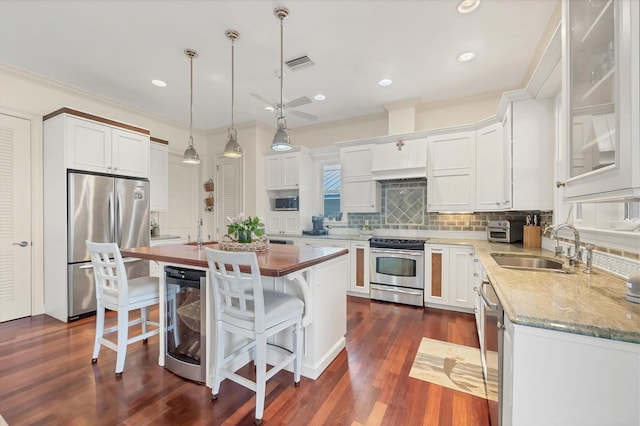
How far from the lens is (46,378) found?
208cm

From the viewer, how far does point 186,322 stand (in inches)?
83.9

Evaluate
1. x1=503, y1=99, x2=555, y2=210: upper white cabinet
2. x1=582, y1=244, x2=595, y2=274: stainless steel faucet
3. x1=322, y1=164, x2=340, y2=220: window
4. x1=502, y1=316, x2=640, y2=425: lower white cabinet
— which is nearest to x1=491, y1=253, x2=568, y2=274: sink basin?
x1=582, y1=244, x2=595, y2=274: stainless steel faucet

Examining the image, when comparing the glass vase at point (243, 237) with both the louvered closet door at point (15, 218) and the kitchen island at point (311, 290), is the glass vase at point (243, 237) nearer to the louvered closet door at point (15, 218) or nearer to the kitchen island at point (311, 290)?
the kitchen island at point (311, 290)

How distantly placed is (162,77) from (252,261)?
3166 mm

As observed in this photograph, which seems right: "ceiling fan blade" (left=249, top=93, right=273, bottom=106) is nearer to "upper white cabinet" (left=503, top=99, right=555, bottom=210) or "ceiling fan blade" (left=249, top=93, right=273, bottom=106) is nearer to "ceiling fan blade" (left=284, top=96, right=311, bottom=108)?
"ceiling fan blade" (left=284, top=96, right=311, bottom=108)

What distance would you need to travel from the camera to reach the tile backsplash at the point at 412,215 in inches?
155

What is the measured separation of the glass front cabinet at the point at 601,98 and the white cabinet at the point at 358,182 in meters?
3.02

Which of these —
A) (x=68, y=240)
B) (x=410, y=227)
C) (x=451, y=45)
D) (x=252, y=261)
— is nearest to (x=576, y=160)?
(x=252, y=261)

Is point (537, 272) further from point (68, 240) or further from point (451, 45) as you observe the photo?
point (68, 240)

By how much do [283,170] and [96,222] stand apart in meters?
2.84

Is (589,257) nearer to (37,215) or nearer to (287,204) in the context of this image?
(287,204)

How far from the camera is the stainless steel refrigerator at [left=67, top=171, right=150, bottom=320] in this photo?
3221mm

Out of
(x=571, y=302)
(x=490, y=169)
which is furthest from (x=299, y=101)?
(x=571, y=302)

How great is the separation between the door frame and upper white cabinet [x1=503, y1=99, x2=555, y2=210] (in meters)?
5.49
